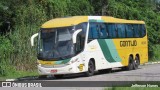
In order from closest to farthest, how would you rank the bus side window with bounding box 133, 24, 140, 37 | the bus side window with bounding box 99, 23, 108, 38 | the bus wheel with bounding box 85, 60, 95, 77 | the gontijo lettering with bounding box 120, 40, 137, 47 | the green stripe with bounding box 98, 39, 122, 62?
1. the bus wheel with bounding box 85, 60, 95, 77
2. the bus side window with bounding box 99, 23, 108, 38
3. the green stripe with bounding box 98, 39, 122, 62
4. the gontijo lettering with bounding box 120, 40, 137, 47
5. the bus side window with bounding box 133, 24, 140, 37

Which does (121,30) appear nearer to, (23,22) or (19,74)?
(23,22)

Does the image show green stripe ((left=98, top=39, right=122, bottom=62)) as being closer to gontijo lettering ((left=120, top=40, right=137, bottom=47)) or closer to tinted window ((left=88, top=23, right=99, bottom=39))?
tinted window ((left=88, top=23, right=99, bottom=39))

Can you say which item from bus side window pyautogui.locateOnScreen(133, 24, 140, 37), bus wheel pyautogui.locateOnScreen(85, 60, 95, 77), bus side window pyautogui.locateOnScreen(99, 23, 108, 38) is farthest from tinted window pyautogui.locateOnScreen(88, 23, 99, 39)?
bus side window pyautogui.locateOnScreen(133, 24, 140, 37)

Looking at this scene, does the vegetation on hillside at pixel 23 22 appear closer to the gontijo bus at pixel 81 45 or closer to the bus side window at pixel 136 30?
the gontijo bus at pixel 81 45

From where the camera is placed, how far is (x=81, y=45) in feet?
83.0

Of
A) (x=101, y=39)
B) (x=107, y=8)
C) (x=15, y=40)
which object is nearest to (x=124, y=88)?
(x=101, y=39)

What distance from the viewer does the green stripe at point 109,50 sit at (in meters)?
27.8

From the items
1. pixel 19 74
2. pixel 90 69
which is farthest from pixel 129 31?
pixel 19 74

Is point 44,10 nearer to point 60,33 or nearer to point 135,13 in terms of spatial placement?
point 60,33

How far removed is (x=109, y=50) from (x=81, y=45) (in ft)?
12.3


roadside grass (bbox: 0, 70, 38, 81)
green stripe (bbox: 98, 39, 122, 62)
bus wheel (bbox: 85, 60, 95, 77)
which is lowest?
roadside grass (bbox: 0, 70, 38, 81)

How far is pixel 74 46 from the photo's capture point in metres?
24.7

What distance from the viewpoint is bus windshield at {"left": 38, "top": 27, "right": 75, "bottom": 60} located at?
24.5 m

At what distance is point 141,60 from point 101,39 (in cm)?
704
